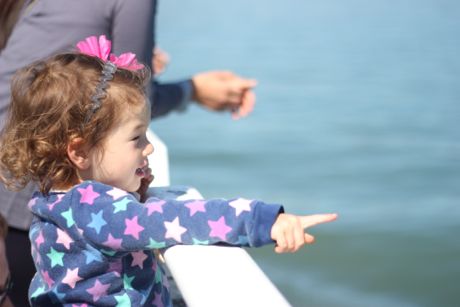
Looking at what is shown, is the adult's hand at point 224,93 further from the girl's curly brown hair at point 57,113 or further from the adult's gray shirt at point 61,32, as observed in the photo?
the girl's curly brown hair at point 57,113

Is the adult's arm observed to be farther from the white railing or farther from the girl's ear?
the white railing

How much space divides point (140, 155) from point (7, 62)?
2.47 feet

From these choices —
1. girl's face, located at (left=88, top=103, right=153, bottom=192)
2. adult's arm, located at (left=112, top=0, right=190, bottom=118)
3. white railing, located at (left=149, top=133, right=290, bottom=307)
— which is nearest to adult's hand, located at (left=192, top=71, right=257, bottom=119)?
adult's arm, located at (left=112, top=0, right=190, bottom=118)

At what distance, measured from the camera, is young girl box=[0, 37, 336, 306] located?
182cm

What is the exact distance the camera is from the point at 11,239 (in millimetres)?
2482

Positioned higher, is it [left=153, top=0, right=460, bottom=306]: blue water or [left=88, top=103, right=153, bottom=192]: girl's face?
[left=88, top=103, right=153, bottom=192]: girl's face

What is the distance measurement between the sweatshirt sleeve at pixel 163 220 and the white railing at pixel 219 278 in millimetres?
51

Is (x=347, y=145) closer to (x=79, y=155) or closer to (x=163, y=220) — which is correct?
(x=79, y=155)

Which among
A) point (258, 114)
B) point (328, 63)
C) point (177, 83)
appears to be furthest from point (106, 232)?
point (328, 63)

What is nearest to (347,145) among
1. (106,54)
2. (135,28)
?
(135,28)

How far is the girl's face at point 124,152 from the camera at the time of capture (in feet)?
6.32

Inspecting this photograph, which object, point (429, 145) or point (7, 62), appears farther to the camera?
point (429, 145)

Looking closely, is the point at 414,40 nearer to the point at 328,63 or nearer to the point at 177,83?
the point at 328,63

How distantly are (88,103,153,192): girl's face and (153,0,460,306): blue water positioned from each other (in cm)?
358
